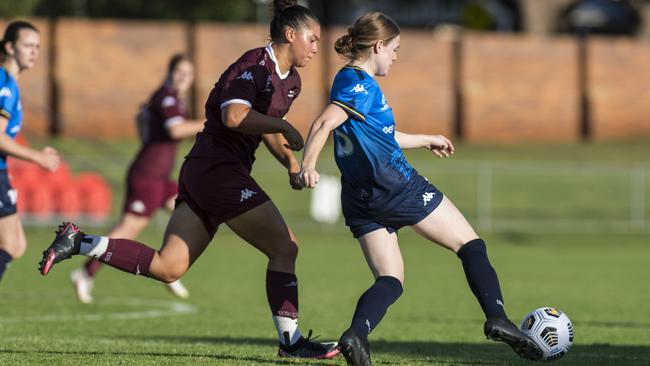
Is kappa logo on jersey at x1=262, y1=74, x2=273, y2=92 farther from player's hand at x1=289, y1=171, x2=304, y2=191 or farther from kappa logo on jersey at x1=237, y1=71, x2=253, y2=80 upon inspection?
player's hand at x1=289, y1=171, x2=304, y2=191

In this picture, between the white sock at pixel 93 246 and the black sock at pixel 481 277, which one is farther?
the white sock at pixel 93 246

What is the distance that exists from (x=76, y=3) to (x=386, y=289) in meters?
54.3

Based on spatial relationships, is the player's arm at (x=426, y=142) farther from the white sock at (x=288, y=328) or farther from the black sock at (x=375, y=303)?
the white sock at (x=288, y=328)

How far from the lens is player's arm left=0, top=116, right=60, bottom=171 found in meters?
8.00

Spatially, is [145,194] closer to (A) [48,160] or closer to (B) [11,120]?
(B) [11,120]

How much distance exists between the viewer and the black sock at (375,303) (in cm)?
659

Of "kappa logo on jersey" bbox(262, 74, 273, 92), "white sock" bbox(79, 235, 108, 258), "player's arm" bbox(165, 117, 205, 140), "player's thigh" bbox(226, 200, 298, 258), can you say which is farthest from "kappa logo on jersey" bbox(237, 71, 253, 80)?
"player's arm" bbox(165, 117, 205, 140)

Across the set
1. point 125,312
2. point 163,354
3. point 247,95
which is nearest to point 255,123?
point 247,95

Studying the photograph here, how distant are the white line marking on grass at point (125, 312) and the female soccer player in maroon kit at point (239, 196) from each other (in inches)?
146

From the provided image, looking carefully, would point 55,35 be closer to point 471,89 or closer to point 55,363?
point 471,89

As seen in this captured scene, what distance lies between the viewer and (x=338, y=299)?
46.5ft

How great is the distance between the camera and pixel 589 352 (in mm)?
8305

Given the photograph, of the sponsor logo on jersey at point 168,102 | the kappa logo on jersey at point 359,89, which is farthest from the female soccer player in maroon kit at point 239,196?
the sponsor logo on jersey at point 168,102

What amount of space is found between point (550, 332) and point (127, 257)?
2.49 m
